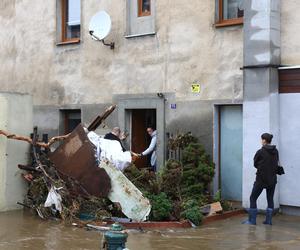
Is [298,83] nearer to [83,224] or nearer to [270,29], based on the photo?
[270,29]

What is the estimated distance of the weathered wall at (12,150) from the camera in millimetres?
11695

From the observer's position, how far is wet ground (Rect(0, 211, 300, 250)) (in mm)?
8586

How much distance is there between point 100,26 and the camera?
14.1 metres

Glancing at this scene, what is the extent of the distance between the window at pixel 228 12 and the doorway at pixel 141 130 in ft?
10.1

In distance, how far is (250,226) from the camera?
1015 centimetres

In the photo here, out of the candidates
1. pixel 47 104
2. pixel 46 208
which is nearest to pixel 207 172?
pixel 46 208

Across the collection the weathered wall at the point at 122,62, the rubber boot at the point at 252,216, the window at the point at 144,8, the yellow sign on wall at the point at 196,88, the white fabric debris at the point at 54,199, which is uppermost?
the window at the point at 144,8

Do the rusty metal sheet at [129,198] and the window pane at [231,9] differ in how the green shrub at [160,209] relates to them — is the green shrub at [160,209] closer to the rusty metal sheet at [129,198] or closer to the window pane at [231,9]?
the rusty metal sheet at [129,198]

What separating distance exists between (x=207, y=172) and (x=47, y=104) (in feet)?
20.7

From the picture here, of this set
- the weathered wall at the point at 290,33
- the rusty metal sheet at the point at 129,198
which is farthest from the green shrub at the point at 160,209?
the weathered wall at the point at 290,33

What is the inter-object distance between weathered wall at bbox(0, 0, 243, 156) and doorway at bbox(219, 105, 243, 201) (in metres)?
0.32

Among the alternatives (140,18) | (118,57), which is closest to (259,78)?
(140,18)

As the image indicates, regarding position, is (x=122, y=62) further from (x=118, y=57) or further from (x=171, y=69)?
(x=171, y=69)

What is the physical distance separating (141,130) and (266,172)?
5.09 meters
